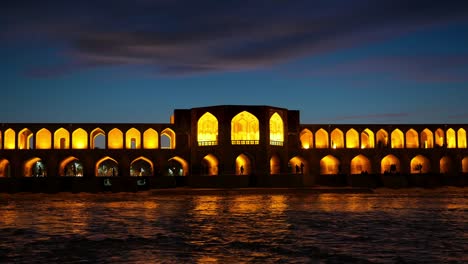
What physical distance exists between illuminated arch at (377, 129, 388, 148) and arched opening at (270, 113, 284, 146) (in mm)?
8167

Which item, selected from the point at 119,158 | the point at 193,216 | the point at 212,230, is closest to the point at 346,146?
the point at 119,158

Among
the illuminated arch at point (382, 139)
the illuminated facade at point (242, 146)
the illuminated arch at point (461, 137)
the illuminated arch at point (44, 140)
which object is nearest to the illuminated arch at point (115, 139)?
the illuminated facade at point (242, 146)

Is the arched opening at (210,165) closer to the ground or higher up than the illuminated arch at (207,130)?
closer to the ground

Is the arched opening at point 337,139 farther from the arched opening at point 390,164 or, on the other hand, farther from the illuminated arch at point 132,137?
the illuminated arch at point 132,137

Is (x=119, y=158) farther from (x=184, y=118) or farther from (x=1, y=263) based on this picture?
(x=1, y=263)

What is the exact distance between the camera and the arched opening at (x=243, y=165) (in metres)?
37.5

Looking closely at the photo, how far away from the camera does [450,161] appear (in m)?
42.3

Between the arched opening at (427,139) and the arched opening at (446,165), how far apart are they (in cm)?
128

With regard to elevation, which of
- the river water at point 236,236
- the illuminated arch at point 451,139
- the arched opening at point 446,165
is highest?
the illuminated arch at point 451,139

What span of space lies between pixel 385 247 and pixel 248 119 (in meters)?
27.3

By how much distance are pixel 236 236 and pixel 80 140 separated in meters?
30.6

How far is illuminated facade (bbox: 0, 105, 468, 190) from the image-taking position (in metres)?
36.4

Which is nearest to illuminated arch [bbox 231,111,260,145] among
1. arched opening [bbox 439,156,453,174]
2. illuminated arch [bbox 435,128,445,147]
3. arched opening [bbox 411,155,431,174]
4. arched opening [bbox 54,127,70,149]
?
arched opening [bbox 54,127,70,149]

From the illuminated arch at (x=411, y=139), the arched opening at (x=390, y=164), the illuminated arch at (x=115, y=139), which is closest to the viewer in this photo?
the illuminated arch at (x=115, y=139)
